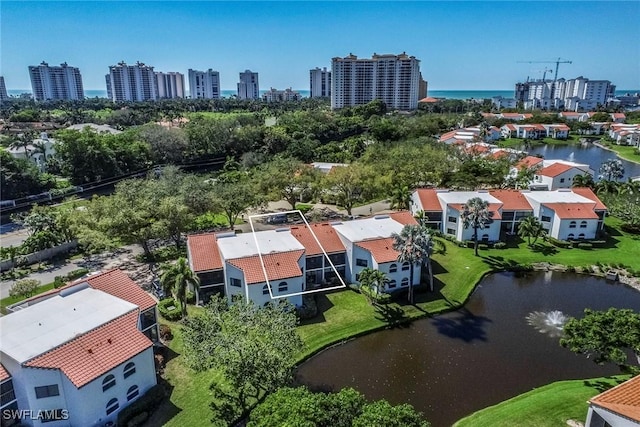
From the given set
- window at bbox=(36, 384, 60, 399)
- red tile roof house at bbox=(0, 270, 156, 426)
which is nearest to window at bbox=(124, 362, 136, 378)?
red tile roof house at bbox=(0, 270, 156, 426)

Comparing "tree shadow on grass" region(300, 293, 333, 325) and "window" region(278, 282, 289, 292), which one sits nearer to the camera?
"tree shadow on grass" region(300, 293, 333, 325)

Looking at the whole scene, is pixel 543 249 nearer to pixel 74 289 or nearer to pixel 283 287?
pixel 283 287

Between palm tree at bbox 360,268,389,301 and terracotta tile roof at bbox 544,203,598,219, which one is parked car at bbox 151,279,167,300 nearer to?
palm tree at bbox 360,268,389,301

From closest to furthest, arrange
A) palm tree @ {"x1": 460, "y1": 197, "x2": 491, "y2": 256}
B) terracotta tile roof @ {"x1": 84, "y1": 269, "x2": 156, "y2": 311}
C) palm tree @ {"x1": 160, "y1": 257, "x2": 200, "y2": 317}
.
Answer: terracotta tile roof @ {"x1": 84, "y1": 269, "x2": 156, "y2": 311}, palm tree @ {"x1": 160, "y1": 257, "x2": 200, "y2": 317}, palm tree @ {"x1": 460, "y1": 197, "x2": 491, "y2": 256}

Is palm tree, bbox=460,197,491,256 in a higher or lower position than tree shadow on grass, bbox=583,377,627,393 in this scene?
higher

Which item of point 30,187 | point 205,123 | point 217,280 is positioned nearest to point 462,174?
point 217,280

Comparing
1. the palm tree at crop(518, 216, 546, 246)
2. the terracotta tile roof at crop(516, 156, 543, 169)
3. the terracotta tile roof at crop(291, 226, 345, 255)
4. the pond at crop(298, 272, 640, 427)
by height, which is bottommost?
the pond at crop(298, 272, 640, 427)

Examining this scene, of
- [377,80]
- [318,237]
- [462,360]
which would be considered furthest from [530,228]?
[377,80]
